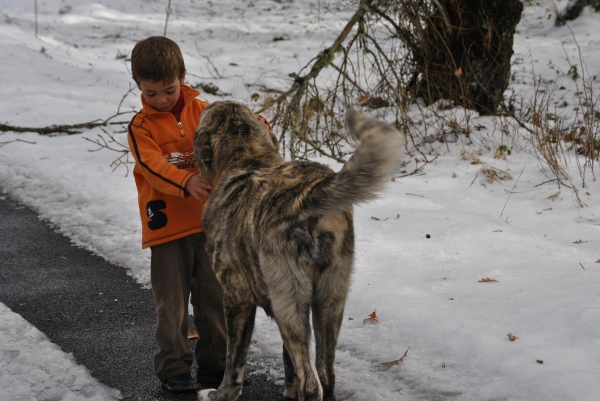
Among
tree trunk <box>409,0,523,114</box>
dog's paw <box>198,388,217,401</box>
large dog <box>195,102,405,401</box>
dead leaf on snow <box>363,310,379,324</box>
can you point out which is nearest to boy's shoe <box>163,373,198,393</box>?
dog's paw <box>198,388,217,401</box>

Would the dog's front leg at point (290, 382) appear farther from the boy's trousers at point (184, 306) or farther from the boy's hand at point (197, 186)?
the boy's hand at point (197, 186)

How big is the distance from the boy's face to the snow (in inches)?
62.0

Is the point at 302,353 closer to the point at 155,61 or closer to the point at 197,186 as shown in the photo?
the point at 197,186

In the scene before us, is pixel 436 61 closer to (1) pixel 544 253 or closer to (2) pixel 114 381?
(1) pixel 544 253

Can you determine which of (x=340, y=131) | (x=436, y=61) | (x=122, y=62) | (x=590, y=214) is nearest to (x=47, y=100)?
(x=122, y=62)

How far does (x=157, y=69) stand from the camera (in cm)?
363

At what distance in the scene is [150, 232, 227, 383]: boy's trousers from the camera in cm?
392

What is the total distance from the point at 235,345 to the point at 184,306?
71 cm

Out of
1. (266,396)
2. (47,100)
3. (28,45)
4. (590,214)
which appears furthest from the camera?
(28,45)

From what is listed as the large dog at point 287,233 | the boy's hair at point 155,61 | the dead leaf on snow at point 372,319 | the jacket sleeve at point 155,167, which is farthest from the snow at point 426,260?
the boy's hair at point 155,61

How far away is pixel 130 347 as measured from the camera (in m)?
4.48

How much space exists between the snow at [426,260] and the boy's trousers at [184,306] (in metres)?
0.37

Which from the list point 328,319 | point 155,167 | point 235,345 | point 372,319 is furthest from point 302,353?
point 372,319

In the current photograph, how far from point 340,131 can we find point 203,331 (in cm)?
507
